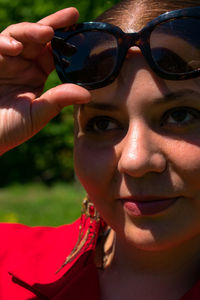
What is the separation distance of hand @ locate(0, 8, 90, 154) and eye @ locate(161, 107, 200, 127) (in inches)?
11.6

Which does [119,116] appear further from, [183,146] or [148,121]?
[183,146]

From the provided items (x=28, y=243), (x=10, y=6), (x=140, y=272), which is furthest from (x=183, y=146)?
(x=10, y=6)

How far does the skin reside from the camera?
184 centimetres

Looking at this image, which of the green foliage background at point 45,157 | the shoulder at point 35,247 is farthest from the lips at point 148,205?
the green foliage background at point 45,157

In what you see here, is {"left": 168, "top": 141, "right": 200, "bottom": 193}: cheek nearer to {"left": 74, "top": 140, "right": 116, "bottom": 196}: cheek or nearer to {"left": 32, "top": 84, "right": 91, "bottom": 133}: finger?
{"left": 74, "top": 140, "right": 116, "bottom": 196}: cheek

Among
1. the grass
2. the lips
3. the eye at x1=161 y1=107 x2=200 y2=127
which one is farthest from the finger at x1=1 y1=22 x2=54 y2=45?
the grass

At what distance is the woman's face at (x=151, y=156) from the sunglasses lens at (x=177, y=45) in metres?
0.05

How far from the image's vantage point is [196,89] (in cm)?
186

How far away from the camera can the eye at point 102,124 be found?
6.61ft

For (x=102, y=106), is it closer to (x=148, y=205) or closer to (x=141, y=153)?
(x=141, y=153)

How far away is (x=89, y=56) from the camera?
1983 millimetres

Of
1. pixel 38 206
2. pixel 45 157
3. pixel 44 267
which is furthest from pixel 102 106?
pixel 45 157

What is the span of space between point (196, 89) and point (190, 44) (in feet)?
0.51

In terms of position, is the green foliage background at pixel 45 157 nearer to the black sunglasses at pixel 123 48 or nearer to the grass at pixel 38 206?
the grass at pixel 38 206
